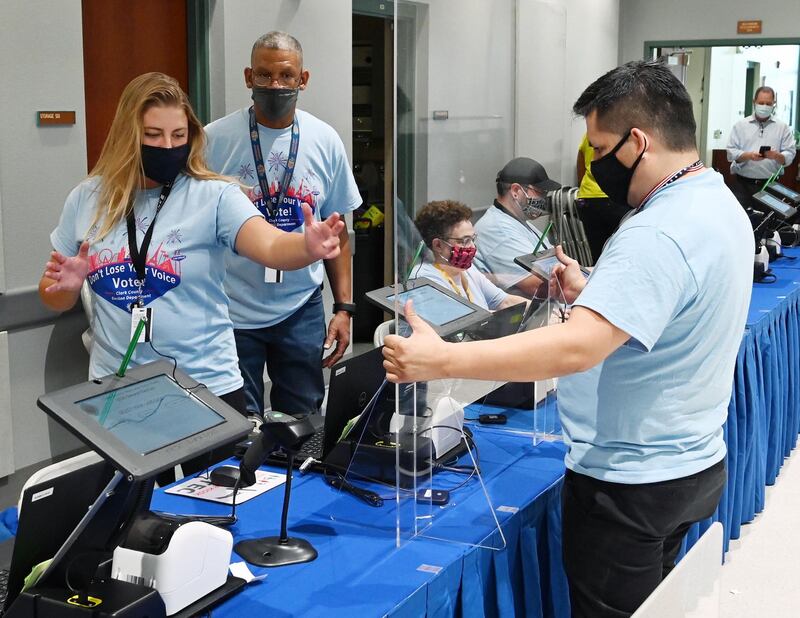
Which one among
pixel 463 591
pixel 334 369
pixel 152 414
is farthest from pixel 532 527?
pixel 152 414

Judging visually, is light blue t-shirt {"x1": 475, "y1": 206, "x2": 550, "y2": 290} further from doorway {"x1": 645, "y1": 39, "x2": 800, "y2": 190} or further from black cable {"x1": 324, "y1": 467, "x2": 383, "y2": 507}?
doorway {"x1": 645, "y1": 39, "x2": 800, "y2": 190}

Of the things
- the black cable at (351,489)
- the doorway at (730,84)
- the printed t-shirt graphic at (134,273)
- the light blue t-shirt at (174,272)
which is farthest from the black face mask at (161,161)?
the doorway at (730,84)

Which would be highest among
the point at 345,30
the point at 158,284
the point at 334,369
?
the point at 345,30

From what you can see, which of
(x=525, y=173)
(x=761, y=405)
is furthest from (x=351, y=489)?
(x=761, y=405)

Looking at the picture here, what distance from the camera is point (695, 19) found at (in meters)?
10.2

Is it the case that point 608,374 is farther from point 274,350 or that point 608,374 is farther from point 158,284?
point 274,350

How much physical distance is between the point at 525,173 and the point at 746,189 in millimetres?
6622

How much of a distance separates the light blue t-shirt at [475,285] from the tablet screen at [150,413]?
62cm

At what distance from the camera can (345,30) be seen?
228 inches

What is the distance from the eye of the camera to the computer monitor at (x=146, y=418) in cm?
142

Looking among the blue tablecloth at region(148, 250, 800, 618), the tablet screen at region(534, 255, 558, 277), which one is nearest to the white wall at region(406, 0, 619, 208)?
the tablet screen at region(534, 255, 558, 277)

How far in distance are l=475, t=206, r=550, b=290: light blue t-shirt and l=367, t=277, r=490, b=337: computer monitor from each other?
6.7 inches

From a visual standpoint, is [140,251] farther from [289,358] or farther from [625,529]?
[625,529]

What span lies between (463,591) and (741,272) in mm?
787
